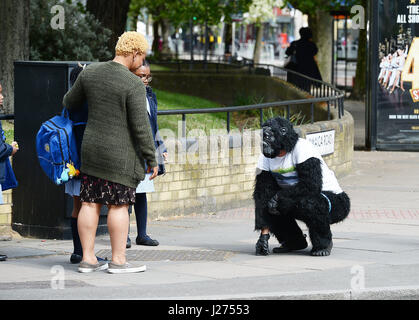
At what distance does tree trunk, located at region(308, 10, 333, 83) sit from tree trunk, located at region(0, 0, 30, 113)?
20.2 meters

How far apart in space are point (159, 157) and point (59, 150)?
4.66 ft

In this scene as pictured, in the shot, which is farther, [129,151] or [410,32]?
[410,32]

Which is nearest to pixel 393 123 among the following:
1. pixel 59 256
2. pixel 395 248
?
pixel 395 248

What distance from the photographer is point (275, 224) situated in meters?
8.52

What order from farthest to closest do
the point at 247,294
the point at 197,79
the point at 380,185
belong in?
1. the point at 197,79
2. the point at 380,185
3. the point at 247,294

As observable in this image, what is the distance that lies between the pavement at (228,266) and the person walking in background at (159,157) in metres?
0.15

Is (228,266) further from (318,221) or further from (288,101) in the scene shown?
(288,101)

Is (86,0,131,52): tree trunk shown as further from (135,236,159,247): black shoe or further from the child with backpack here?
the child with backpack

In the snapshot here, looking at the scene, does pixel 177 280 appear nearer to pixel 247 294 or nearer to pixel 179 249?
pixel 247 294

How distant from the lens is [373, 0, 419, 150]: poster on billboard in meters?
16.7

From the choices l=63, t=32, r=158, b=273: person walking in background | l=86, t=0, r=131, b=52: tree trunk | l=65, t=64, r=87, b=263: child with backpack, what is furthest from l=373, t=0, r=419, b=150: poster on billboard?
l=63, t=32, r=158, b=273: person walking in background

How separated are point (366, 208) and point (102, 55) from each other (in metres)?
6.41

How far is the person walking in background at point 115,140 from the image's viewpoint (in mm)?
7051

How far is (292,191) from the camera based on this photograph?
8242 millimetres
